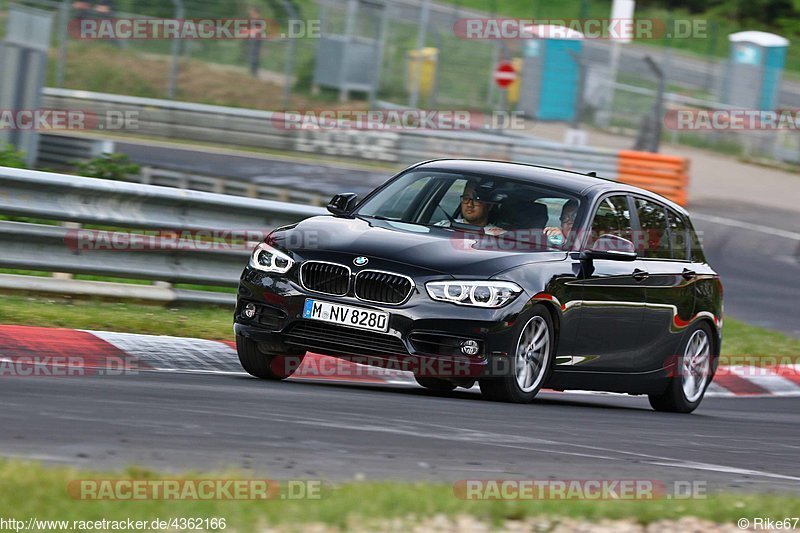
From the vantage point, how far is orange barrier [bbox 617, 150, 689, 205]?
2598cm

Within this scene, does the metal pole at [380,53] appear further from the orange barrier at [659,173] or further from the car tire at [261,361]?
the car tire at [261,361]

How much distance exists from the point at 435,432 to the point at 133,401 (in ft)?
4.89

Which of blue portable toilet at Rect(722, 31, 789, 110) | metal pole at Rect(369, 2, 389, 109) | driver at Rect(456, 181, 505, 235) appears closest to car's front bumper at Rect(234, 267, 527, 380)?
driver at Rect(456, 181, 505, 235)

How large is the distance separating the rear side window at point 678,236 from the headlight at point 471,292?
274 centimetres

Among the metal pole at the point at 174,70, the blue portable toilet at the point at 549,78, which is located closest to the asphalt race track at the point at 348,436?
the metal pole at the point at 174,70

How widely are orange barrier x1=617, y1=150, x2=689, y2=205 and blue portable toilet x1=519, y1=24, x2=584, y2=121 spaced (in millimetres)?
12261

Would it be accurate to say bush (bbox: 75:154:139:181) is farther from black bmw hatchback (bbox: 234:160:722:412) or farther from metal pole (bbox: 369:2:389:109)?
metal pole (bbox: 369:2:389:109)

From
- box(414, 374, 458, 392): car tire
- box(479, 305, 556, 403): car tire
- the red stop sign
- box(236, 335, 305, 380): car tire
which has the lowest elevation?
box(414, 374, 458, 392): car tire

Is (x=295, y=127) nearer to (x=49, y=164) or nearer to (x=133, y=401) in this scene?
(x=49, y=164)

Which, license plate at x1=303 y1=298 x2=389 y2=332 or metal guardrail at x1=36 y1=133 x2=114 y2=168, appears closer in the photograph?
license plate at x1=303 y1=298 x2=389 y2=332

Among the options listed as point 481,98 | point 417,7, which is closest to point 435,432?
point 481,98

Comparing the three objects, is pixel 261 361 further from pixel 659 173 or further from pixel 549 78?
pixel 549 78

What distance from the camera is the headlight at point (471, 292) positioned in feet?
28.1

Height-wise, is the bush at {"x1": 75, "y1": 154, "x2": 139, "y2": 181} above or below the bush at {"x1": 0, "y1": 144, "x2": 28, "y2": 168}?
below
